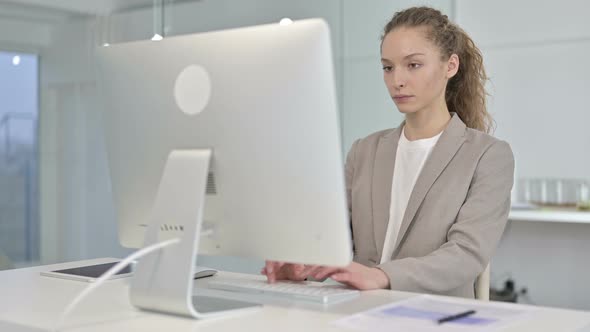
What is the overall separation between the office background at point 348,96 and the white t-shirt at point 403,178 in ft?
3.83

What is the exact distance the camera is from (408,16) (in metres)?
2.34

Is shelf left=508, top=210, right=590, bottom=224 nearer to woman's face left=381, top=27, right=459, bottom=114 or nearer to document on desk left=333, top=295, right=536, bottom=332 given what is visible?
woman's face left=381, top=27, right=459, bottom=114

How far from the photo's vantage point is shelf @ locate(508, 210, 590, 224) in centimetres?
433

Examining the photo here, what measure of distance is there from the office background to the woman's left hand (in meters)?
1.39

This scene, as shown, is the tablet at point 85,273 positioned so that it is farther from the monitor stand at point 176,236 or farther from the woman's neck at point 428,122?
the woman's neck at point 428,122

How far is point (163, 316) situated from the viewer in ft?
5.00

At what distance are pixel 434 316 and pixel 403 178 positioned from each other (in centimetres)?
89

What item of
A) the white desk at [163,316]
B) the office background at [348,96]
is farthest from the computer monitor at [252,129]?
the office background at [348,96]

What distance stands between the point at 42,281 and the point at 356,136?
2.47 m

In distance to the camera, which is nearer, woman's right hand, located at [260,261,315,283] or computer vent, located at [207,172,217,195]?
computer vent, located at [207,172,217,195]

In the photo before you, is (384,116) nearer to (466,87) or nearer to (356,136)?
(356,136)

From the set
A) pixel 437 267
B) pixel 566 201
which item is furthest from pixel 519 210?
pixel 437 267

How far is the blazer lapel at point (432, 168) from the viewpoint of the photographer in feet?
7.19

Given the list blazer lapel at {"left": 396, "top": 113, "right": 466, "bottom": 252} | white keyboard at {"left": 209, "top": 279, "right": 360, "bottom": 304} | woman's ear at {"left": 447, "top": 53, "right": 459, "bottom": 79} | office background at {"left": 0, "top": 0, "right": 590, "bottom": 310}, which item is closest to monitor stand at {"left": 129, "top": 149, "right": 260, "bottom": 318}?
white keyboard at {"left": 209, "top": 279, "right": 360, "bottom": 304}
